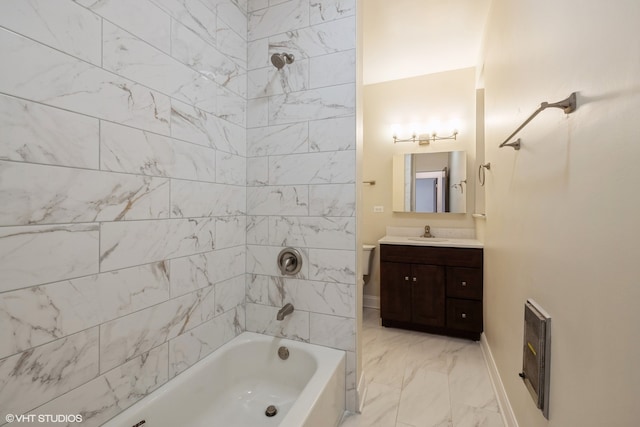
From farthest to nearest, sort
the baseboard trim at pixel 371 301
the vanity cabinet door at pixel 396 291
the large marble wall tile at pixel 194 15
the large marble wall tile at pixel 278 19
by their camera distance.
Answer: the baseboard trim at pixel 371 301 < the vanity cabinet door at pixel 396 291 < the large marble wall tile at pixel 278 19 < the large marble wall tile at pixel 194 15

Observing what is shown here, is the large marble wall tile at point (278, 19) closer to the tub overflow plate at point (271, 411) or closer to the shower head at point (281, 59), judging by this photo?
the shower head at point (281, 59)

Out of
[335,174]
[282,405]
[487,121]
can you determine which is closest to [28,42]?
[335,174]

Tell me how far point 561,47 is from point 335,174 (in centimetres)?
108

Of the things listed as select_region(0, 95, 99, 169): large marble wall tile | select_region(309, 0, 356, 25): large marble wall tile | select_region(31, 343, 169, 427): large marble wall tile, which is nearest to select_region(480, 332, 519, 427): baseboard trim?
select_region(31, 343, 169, 427): large marble wall tile

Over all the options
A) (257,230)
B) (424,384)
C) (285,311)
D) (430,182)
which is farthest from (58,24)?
(430,182)

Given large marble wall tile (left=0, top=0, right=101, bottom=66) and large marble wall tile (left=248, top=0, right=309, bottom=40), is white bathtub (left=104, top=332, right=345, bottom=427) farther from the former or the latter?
large marble wall tile (left=248, top=0, right=309, bottom=40)

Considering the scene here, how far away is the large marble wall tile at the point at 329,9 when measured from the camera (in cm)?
161

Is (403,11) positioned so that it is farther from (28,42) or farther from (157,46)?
(28,42)

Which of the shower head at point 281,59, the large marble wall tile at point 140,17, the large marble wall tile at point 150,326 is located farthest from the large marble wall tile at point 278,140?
the large marble wall tile at point 150,326

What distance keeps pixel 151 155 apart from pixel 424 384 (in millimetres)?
2269

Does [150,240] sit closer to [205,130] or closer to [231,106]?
[205,130]

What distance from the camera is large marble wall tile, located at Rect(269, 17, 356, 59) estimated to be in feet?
5.30

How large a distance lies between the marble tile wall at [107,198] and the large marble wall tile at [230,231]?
0.08ft

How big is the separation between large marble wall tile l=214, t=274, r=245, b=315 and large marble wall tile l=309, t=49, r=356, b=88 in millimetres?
1351
